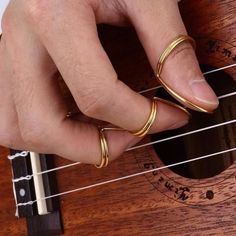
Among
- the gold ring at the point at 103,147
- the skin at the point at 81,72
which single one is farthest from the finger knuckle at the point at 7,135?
the gold ring at the point at 103,147

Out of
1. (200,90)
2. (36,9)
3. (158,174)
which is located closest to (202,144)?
(158,174)

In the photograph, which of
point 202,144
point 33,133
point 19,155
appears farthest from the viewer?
point 19,155

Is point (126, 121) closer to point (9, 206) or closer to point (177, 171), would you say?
point (177, 171)

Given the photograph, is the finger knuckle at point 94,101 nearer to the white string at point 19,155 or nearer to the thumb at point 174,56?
the thumb at point 174,56

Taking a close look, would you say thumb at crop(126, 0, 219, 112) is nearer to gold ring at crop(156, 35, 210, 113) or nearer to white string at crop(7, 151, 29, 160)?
gold ring at crop(156, 35, 210, 113)

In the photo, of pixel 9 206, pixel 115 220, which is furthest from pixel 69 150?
pixel 9 206

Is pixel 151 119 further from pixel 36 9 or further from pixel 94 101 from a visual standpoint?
pixel 36 9

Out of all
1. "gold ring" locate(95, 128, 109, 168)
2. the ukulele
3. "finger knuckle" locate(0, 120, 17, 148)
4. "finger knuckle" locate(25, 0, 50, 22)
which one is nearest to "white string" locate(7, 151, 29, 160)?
the ukulele
